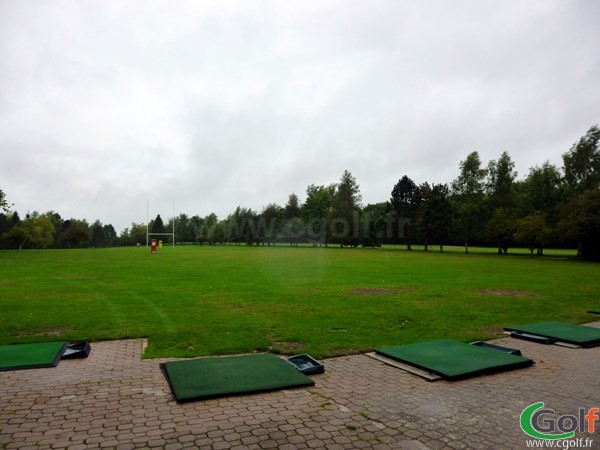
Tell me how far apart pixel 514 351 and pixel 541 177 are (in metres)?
50.7

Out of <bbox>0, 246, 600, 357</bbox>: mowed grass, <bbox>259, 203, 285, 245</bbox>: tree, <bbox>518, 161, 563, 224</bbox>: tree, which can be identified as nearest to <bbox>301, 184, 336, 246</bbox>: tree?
<bbox>259, 203, 285, 245</bbox>: tree

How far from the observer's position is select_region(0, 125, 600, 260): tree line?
42.6 m

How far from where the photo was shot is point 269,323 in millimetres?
9516

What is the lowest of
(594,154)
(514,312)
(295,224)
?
(514,312)

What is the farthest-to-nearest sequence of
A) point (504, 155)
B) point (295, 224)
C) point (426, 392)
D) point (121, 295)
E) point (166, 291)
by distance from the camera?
point (295, 224) → point (504, 155) → point (166, 291) → point (121, 295) → point (426, 392)

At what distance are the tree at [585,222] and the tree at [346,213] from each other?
37.6 meters

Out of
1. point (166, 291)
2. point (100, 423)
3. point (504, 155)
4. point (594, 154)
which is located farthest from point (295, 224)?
point (100, 423)

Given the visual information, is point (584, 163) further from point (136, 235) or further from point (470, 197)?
point (136, 235)

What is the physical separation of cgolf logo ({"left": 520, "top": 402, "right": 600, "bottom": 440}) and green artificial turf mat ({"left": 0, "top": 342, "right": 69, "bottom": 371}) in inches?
280

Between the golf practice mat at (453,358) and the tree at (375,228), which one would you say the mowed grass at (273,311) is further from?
the tree at (375,228)

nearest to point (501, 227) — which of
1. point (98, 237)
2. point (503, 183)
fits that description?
point (503, 183)

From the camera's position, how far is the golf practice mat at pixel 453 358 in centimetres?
610

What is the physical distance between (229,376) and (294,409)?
4.77 ft

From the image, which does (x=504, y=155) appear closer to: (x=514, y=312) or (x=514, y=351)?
(x=514, y=312)
